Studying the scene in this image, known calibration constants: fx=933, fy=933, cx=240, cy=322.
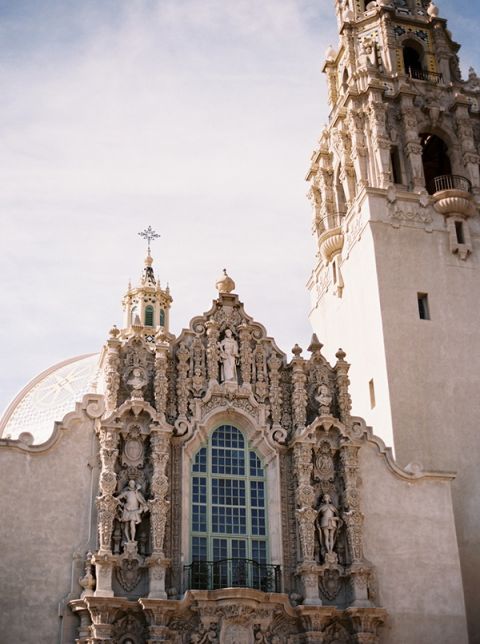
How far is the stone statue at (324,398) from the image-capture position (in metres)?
28.1

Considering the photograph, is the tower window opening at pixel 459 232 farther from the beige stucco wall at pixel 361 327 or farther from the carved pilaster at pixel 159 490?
the carved pilaster at pixel 159 490

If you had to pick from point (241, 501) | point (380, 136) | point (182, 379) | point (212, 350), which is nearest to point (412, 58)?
point (380, 136)

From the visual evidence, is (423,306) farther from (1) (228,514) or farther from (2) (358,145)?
(1) (228,514)

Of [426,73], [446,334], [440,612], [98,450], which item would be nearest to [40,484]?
[98,450]

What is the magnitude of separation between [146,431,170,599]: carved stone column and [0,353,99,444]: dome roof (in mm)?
15851

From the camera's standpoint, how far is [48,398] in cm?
4369

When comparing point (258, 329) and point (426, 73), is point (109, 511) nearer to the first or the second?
point (258, 329)

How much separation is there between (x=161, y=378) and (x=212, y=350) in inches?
81.0

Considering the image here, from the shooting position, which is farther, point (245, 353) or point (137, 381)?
point (245, 353)

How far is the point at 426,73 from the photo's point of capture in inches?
1583

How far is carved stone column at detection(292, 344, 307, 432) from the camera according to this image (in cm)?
2784

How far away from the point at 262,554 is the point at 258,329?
7.04 meters

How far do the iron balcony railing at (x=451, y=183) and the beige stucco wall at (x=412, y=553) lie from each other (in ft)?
42.7

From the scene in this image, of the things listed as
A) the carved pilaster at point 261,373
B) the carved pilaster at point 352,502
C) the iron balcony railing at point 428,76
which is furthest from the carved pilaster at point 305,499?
the iron balcony railing at point 428,76
